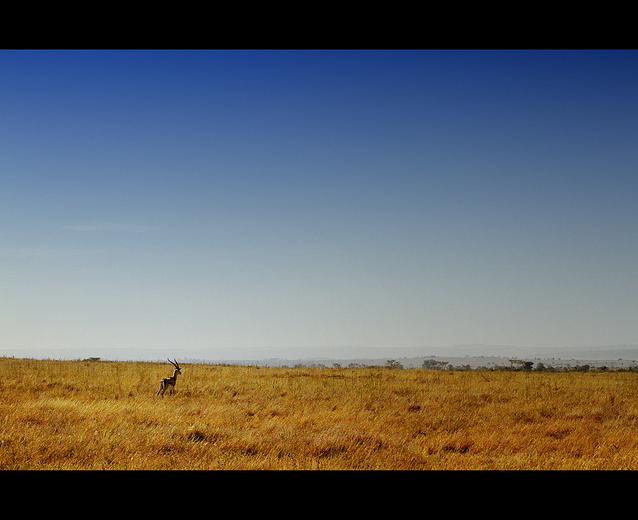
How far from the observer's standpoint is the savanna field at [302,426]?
6.69m

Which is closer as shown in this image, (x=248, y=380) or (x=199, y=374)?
(x=248, y=380)

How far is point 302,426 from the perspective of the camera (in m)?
9.01

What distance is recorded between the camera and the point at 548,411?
1187 centimetres

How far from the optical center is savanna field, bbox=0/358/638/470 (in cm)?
669
